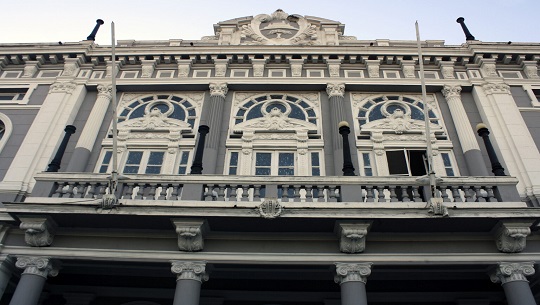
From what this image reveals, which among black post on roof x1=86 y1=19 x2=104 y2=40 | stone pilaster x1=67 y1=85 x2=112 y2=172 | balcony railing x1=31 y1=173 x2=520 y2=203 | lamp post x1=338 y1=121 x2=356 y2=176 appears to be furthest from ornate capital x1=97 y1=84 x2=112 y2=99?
lamp post x1=338 y1=121 x2=356 y2=176

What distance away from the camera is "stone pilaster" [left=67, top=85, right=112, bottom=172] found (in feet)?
49.1

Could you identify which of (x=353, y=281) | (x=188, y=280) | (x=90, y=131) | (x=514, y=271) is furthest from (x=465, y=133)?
(x=90, y=131)

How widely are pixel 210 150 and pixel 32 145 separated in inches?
237

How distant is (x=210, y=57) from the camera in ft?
59.4

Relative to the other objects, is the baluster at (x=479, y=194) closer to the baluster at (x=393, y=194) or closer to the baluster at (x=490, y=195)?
the baluster at (x=490, y=195)

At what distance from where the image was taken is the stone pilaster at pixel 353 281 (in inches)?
425

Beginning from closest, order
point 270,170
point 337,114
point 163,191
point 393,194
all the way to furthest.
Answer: point 393,194, point 163,191, point 270,170, point 337,114

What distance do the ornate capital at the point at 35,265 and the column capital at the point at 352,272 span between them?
741cm

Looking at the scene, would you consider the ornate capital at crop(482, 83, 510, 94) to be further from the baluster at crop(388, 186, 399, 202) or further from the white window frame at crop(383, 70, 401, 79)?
the baluster at crop(388, 186, 399, 202)

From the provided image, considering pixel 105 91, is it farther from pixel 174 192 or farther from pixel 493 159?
pixel 493 159

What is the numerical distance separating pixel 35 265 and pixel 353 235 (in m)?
8.11

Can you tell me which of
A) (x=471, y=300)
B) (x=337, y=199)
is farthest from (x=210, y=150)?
(x=471, y=300)

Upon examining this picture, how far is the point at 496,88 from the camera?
55.4ft

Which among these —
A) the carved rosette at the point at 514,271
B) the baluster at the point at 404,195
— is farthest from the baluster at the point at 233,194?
the carved rosette at the point at 514,271
